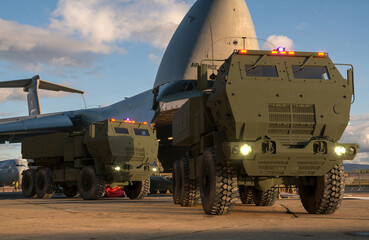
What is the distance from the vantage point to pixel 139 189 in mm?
19000

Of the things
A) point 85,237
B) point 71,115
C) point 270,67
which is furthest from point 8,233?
point 71,115

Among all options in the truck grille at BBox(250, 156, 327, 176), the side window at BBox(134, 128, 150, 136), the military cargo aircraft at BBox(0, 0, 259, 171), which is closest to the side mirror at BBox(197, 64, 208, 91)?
the truck grille at BBox(250, 156, 327, 176)

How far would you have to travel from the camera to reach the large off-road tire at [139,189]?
62.0 feet

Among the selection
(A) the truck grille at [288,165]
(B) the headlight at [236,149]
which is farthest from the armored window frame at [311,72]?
(B) the headlight at [236,149]

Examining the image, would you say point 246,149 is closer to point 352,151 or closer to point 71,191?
point 352,151

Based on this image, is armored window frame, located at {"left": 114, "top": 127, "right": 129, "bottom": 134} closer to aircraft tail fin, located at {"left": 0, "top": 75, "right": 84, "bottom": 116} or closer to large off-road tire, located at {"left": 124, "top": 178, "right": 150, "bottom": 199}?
large off-road tire, located at {"left": 124, "top": 178, "right": 150, "bottom": 199}

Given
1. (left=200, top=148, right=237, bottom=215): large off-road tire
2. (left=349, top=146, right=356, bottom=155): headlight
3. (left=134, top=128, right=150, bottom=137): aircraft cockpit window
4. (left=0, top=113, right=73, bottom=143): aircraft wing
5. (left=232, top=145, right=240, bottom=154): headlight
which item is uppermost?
(left=0, top=113, right=73, bottom=143): aircraft wing

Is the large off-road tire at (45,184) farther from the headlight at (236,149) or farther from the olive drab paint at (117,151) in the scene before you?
the headlight at (236,149)

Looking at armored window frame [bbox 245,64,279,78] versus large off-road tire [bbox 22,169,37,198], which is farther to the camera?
large off-road tire [bbox 22,169,37,198]

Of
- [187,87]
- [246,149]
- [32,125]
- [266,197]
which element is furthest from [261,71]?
[32,125]

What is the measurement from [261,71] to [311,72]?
105 centimetres

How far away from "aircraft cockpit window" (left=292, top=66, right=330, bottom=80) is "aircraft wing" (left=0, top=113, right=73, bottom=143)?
2872cm

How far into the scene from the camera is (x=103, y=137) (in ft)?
59.9

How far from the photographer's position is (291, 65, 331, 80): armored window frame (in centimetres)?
936
